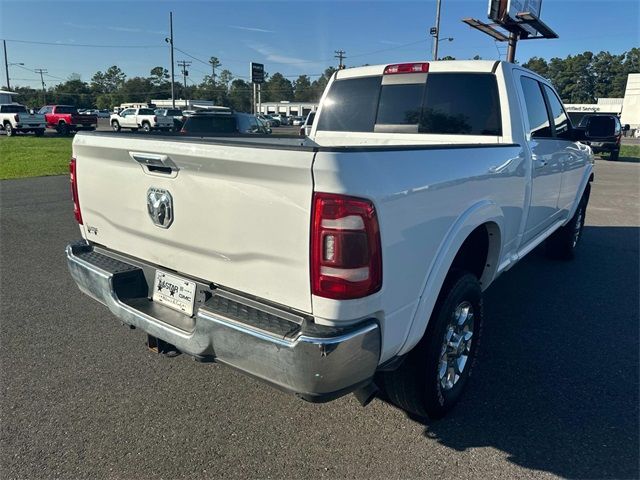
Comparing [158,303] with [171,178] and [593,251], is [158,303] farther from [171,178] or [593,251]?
[593,251]

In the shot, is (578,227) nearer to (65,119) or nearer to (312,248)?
(312,248)

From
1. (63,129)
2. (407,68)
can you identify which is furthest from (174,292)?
(63,129)

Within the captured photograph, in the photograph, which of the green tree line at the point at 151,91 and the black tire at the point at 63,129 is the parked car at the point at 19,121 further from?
the green tree line at the point at 151,91

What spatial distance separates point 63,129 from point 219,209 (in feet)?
112

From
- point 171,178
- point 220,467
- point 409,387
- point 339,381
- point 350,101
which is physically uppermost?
point 350,101

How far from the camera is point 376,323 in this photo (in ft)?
6.46

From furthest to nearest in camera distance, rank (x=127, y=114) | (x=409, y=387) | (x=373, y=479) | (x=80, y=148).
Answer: (x=127, y=114) → (x=80, y=148) → (x=409, y=387) → (x=373, y=479)

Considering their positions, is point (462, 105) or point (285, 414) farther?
point (462, 105)

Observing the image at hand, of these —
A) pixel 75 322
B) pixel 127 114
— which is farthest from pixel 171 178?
pixel 127 114

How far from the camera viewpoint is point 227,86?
12938cm

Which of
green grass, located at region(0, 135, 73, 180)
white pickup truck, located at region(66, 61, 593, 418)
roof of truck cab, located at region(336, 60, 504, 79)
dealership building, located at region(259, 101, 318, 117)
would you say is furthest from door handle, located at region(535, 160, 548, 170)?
dealership building, located at region(259, 101, 318, 117)

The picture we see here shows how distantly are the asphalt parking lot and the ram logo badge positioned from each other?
117 centimetres

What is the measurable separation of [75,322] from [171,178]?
228 cm

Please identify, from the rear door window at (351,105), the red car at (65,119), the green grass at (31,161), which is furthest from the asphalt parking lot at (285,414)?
the red car at (65,119)
